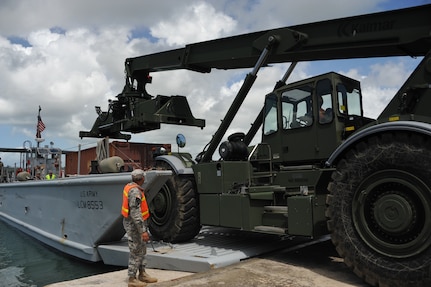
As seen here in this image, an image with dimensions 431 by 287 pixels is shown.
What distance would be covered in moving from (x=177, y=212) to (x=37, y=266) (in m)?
3.69

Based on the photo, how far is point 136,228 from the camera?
206 inches

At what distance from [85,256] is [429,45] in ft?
23.2

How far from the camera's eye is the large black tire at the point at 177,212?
7.32 meters

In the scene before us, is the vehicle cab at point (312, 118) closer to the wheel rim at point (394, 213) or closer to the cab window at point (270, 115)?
the cab window at point (270, 115)

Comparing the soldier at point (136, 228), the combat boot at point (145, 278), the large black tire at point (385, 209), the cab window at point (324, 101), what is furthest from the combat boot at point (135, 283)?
the cab window at point (324, 101)

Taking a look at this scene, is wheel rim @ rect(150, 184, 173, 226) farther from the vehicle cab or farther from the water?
the vehicle cab

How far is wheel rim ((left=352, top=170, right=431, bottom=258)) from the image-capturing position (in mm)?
4293

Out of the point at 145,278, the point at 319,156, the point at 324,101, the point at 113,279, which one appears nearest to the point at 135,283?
the point at 145,278

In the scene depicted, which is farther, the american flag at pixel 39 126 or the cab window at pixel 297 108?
the american flag at pixel 39 126

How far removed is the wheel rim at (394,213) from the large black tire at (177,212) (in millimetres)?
3325

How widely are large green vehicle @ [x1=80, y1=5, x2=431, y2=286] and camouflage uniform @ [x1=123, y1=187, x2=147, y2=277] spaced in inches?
72.0

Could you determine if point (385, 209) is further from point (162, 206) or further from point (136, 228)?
point (162, 206)

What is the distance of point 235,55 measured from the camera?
7.83 metres

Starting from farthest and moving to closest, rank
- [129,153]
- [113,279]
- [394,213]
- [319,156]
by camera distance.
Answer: [129,153] < [319,156] < [113,279] < [394,213]
